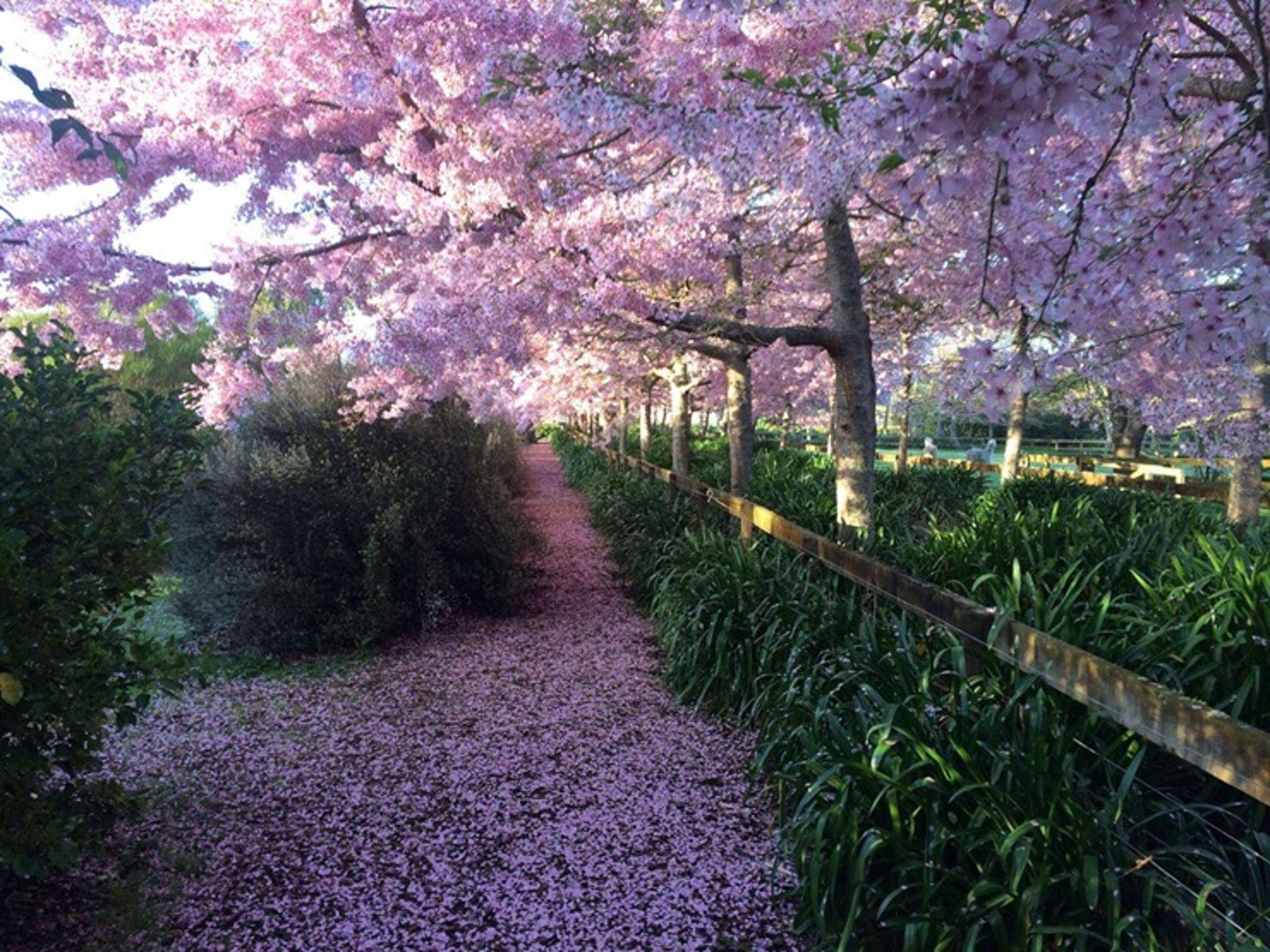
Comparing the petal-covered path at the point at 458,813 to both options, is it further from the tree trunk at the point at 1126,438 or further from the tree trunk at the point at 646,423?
the tree trunk at the point at 1126,438

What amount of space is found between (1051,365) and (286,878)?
345 cm

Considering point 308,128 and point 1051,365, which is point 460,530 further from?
point 1051,365

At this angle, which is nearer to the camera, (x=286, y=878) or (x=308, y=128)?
(x=286, y=878)

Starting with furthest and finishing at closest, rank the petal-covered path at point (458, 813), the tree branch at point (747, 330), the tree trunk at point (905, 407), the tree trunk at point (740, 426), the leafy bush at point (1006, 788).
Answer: the tree trunk at point (905, 407) < the tree trunk at point (740, 426) < the tree branch at point (747, 330) < the petal-covered path at point (458, 813) < the leafy bush at point (1006, 788)

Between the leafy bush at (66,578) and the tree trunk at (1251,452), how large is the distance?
816cm

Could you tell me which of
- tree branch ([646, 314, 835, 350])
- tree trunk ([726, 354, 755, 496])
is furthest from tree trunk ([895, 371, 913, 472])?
tree branch ([646, 314, 835, 350])

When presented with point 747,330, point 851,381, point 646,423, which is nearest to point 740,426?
point 851,381

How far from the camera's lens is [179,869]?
2.95 m

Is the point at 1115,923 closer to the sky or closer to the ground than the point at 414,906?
closer to the sky

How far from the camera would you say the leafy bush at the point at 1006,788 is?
2037mm

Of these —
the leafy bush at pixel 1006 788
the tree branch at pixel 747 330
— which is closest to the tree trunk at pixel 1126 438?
the tree branch at pixel 747 330

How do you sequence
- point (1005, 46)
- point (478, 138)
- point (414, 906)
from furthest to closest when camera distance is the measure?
point (478, 138), point (414, 906), point (1005, 46)

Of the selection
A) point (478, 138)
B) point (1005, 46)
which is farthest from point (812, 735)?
point (478, 138)

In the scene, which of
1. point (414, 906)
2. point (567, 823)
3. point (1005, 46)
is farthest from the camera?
point (567, 823)
